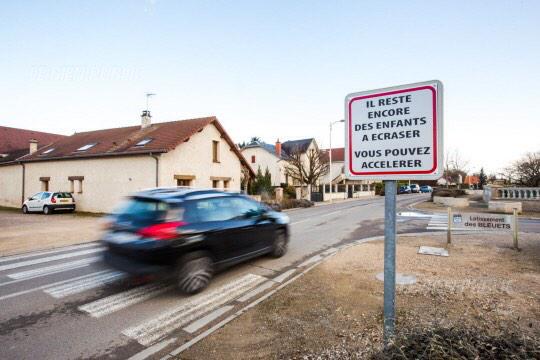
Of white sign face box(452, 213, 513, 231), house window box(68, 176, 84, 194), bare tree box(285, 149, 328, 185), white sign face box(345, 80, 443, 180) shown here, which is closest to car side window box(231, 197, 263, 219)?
white sign face box(345, 80, 443, 180)

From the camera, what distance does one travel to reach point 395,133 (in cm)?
229

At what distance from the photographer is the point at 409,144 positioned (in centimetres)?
223

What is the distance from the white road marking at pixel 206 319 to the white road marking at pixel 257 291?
0.34 m

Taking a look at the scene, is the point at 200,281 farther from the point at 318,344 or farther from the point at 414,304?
the point at 414,304

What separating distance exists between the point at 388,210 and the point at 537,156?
31085 mm

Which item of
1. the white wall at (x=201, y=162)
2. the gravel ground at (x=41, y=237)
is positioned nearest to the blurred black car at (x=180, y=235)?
the gravel ground at (x=41, y=237)

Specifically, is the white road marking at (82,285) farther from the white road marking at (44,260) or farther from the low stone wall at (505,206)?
the low stone wall at (505,206)

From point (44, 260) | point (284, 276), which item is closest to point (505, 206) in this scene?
point (284, 276)

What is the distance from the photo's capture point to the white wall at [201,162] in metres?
18.8

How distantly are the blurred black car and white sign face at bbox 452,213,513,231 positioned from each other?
626cm

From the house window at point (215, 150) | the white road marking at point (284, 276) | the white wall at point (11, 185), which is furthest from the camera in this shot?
the white wall at point (11, 185)

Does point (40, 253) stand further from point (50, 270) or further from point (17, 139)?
point (17, 139)

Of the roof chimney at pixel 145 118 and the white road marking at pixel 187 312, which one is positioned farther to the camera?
the roof chimney at pixel 145 118

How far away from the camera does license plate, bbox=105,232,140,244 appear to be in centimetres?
486
